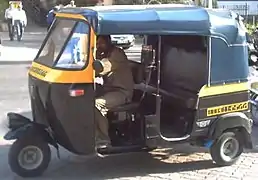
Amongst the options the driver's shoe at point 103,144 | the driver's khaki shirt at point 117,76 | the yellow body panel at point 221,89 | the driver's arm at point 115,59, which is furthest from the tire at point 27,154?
the yellow body panel at point 221,89

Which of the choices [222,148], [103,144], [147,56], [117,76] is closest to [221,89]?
[222,148]

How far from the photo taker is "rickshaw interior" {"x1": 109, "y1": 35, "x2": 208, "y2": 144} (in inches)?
272

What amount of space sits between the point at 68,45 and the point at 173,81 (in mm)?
1597

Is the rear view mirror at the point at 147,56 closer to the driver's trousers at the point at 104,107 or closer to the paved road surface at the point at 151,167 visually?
the driver's trousers at the point at 104,107

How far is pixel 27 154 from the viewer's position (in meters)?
6.48

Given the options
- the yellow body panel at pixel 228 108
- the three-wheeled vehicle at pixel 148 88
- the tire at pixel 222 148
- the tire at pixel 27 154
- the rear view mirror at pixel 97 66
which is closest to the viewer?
the rear view mirror at pixel 97 66

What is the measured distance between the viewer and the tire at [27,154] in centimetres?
643

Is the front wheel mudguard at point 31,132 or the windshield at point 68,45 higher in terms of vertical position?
the windshield at point 68,45

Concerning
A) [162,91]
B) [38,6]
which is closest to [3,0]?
[38,6]

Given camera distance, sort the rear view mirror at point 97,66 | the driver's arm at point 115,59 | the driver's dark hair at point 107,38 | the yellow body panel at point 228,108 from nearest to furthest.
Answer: the rear view mirror at point 97,66
the driver's dark hair at point 107,38
the driver's arm at point 115,59
the yellow body panel at point 228,108

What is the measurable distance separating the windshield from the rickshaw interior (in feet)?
2.66

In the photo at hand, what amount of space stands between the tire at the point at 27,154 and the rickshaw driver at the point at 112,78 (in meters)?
0.69

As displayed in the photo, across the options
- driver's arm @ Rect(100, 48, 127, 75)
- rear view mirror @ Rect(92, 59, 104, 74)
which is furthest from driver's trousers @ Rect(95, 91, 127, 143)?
rear view mirror @ Rect(92, 59, 104, 74)

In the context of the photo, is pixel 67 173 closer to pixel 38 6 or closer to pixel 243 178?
pixel 243 178
